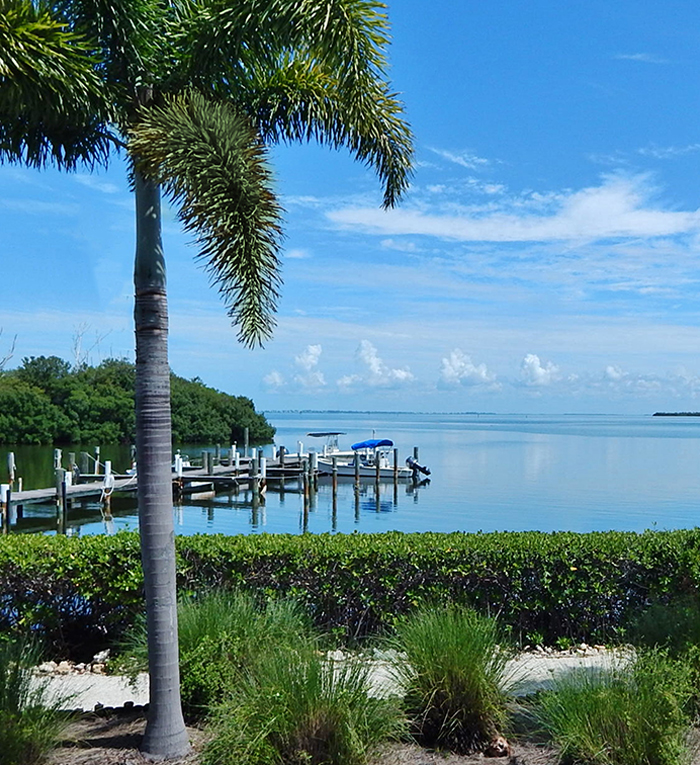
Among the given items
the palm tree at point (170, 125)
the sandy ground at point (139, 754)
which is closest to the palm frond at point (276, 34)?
the palm tree at point (170, 125)

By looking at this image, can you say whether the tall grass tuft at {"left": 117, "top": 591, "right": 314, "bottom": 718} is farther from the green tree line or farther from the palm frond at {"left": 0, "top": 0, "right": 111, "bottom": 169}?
the green tree line

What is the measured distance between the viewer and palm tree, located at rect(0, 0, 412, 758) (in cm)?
433

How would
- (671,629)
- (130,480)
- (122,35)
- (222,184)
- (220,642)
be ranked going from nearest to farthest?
1. (222,184)
2. (122,35)
3. (220,642)
4. (671,629)
5. (130,480)

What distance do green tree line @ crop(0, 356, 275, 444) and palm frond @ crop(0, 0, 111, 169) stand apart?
6180 centimetres

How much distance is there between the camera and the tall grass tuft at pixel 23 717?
4262 mm

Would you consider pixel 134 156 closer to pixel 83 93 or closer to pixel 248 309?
pixel 83 93

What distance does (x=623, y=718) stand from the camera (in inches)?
171

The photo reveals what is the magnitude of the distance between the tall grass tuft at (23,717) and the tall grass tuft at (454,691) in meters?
2.18

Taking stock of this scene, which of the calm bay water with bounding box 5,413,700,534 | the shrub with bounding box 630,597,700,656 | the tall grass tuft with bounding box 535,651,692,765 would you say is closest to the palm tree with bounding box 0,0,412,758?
the tall grass tuft with bounding box 535,651,692,765

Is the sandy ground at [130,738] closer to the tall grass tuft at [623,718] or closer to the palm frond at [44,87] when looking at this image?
the tall grass tuft at [623,718]

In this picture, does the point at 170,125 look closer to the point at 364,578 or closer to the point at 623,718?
the point at 623,718

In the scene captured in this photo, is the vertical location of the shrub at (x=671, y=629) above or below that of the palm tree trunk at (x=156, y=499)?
below

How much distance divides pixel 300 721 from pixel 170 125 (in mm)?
3448

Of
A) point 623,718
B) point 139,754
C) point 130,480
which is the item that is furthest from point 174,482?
point 623,718
